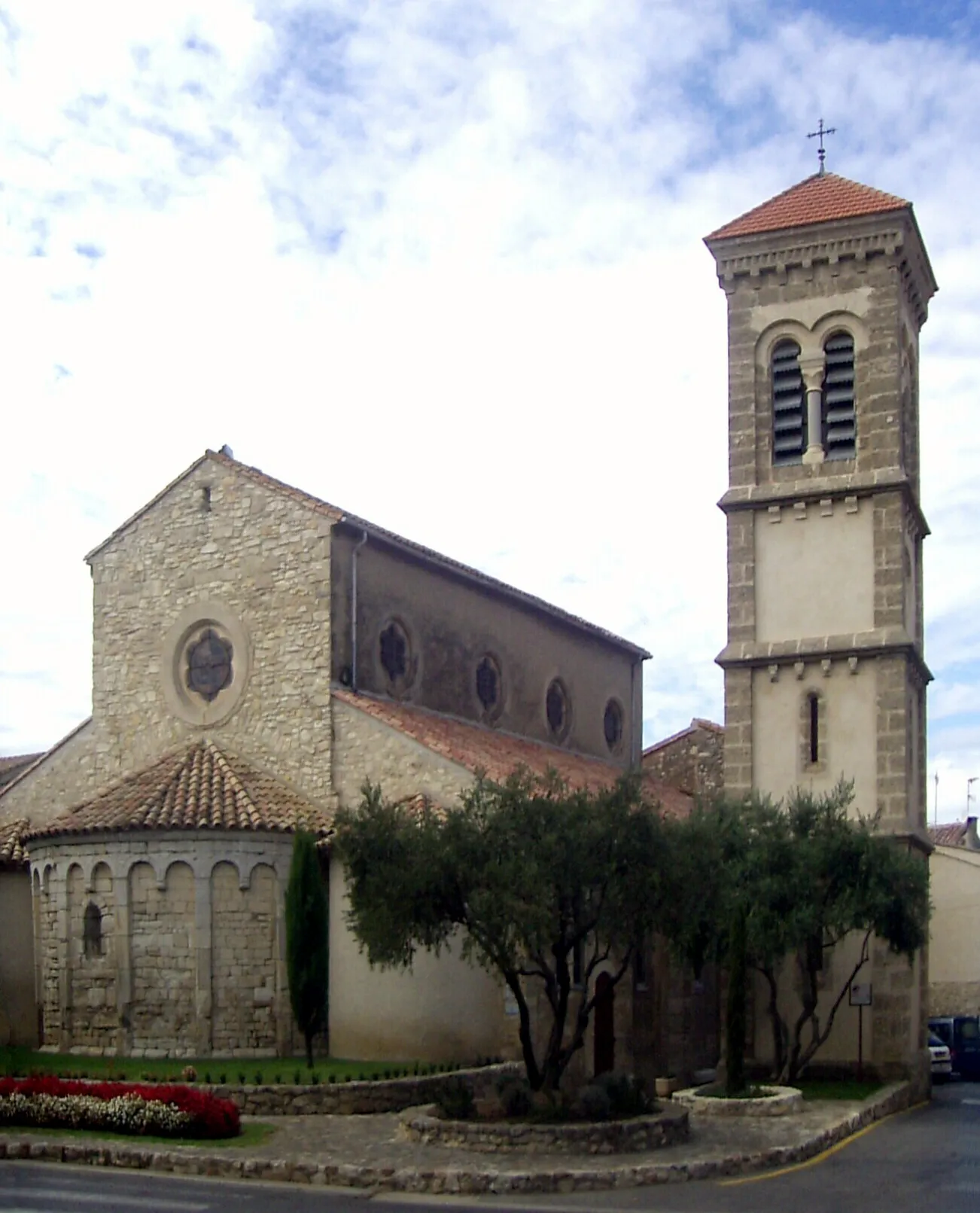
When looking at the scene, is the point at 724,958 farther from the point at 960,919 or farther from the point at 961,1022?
the point at 960,919

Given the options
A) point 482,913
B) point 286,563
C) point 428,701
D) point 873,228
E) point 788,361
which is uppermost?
point 873,228

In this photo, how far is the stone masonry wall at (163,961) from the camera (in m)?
30.0

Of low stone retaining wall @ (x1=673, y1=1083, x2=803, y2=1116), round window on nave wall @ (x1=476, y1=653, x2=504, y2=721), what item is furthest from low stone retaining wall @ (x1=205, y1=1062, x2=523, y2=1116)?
round window on nave wall @ (x1=476, y1=653, x2=504, y2=721)

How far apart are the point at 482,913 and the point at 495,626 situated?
58.0 ft

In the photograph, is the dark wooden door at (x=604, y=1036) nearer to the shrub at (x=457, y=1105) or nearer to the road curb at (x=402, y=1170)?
the shrub at (x=457, y=1105)

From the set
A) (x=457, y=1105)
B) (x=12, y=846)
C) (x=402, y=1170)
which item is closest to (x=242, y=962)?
(x=12, y=846)

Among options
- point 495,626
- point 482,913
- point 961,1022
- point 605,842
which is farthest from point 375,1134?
point 961,1022

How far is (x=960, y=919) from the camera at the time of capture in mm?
58250

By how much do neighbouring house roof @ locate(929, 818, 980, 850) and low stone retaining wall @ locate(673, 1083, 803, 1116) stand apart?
1724 inches

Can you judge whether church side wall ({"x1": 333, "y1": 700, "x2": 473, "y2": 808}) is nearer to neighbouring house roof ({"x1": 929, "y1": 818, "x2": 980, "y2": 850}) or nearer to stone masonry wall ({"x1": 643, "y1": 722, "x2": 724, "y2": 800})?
stone masonry wall ({"x1": 643, "y1": 722, "x2": 724, "y2": 800})

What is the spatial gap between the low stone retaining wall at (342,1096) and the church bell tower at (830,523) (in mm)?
11012

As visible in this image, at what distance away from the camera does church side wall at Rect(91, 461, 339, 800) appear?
33906 millimetres

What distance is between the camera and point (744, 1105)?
2745 centimetres

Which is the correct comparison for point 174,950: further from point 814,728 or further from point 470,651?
point 814,728
